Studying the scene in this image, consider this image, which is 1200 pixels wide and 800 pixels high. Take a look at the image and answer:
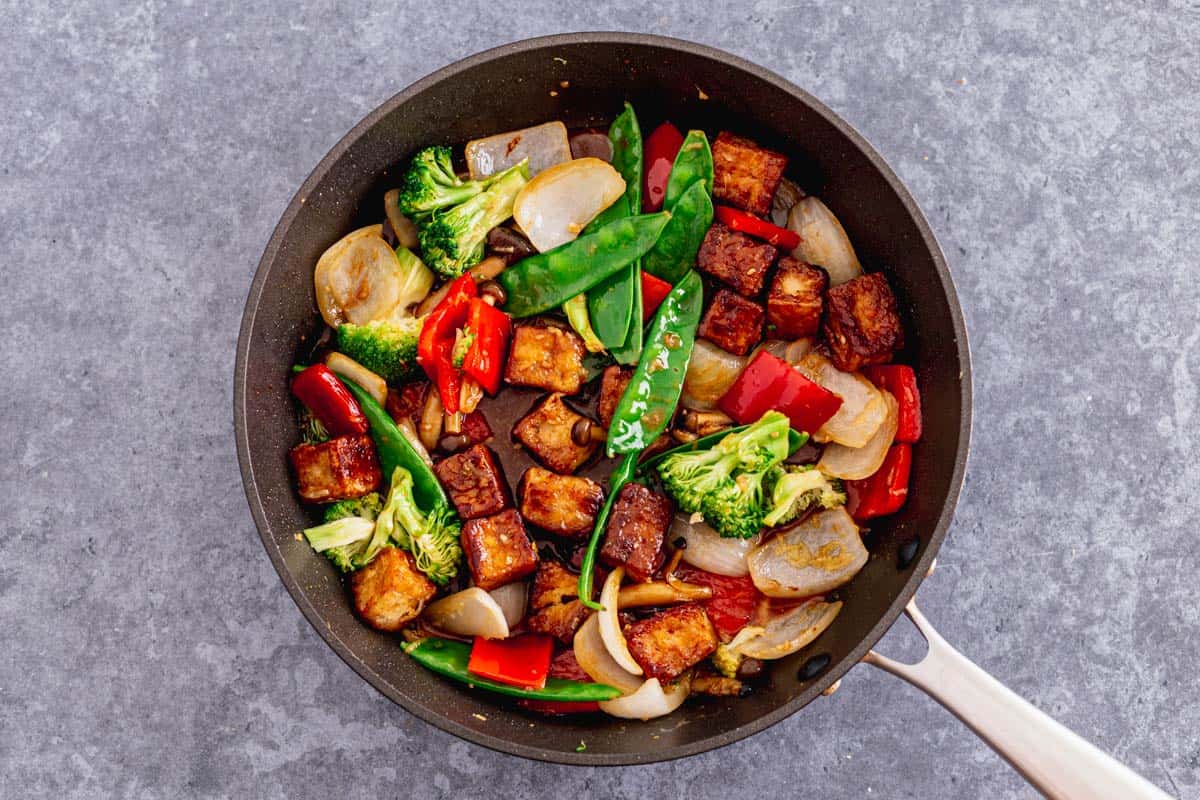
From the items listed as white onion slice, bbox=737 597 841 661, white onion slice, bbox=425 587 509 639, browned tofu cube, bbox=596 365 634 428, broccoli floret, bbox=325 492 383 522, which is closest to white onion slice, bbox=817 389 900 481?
white onion slice, bbox=737 597 841 661

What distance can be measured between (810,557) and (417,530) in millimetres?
1332

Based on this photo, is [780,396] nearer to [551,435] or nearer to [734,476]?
[734,476]

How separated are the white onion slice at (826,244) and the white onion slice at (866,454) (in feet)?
1.52

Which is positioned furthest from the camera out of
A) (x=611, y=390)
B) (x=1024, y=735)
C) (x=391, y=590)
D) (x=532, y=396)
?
(x=532, y=396)

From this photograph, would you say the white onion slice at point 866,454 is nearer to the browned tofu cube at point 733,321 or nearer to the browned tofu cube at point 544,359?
the browned tofu cube at point 733,321

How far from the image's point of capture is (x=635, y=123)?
11.5 feet

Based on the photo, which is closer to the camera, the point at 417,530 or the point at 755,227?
the point at 417,530

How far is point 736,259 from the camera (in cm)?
340

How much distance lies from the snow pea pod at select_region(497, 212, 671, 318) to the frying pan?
38 centimetres

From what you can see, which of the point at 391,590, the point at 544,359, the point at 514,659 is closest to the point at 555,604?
the point at 514,659

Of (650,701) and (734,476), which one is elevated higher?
(734,476)

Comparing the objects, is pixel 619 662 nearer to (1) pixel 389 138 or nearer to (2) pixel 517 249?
(2) pixel 517 249

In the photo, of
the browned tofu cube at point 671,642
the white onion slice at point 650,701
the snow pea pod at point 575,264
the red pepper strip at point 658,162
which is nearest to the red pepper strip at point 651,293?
the snow pea pod at point 575,264

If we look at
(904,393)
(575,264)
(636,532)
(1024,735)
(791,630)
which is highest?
(575,264)
